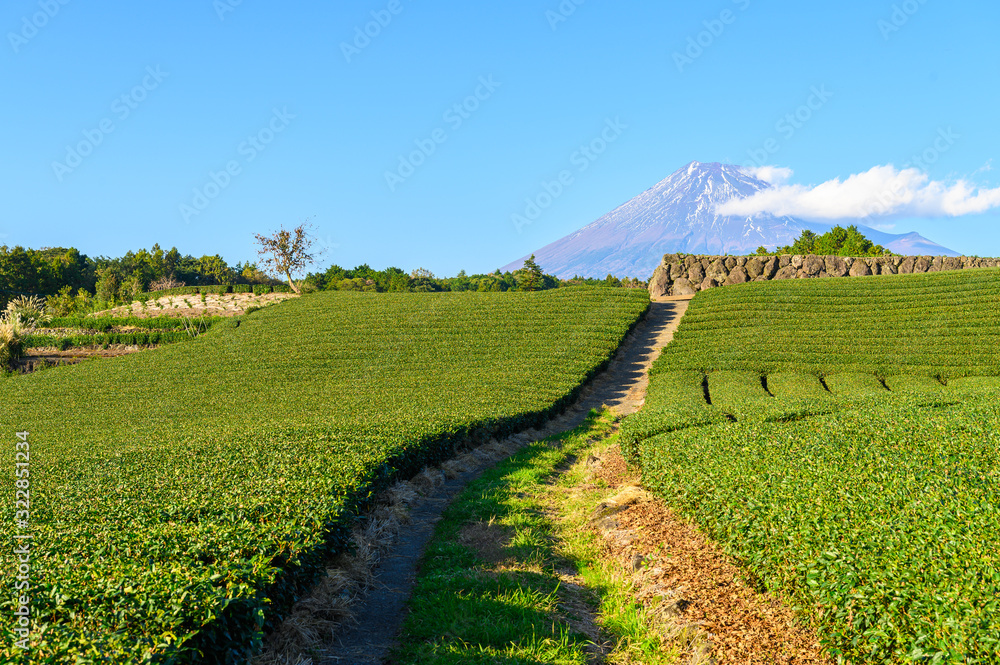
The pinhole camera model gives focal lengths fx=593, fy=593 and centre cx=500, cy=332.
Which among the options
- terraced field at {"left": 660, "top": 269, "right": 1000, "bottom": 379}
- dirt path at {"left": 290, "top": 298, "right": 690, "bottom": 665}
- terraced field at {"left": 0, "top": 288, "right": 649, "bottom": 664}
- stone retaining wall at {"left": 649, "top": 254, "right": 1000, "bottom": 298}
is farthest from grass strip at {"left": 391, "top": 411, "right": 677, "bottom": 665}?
stone retaining wall at {"left": 649, "top": 254, "right": 1000, "bottom": 298}

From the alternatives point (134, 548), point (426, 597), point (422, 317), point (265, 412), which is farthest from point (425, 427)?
point (422, 317)

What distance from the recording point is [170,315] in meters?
49.1

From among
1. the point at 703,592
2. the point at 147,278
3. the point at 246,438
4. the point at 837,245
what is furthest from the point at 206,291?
the point at 837,245

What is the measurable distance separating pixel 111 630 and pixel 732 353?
1091 inches

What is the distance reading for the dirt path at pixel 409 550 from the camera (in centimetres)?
699

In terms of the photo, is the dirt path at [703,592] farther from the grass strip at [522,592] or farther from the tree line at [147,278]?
the tree line at [147,278]

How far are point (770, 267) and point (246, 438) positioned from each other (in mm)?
40347

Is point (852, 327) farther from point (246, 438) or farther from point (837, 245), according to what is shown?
point (837, 245)

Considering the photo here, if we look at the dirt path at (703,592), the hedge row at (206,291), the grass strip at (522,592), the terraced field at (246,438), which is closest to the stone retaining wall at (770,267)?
the terraced field at (246,438)

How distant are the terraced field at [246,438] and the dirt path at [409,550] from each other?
0.83 meters

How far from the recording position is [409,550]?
1012cm

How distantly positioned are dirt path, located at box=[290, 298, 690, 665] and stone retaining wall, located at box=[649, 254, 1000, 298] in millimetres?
18213

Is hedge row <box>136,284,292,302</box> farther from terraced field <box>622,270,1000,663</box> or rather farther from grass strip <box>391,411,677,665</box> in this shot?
grass strip <box>391,411,677,665</box>

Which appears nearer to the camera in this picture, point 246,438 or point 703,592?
point 703,592
